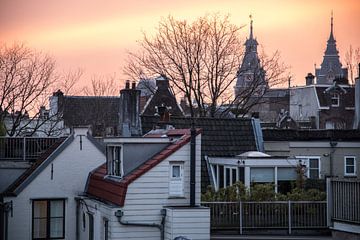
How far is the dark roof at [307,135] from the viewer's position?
118 feet

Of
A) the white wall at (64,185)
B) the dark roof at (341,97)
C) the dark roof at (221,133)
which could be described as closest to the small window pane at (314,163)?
the dark roof at (221,133)

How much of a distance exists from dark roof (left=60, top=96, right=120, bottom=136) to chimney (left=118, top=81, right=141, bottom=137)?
3188 cm

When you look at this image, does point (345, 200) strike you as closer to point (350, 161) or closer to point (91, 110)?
point (350, 161)

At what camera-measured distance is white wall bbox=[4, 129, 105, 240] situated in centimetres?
2619

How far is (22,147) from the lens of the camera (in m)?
30.6

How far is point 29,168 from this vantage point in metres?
28.1

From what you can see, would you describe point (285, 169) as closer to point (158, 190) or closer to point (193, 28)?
point (158, 190)

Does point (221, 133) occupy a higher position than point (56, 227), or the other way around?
point (221, 133)

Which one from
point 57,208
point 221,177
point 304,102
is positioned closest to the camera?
point 57,208

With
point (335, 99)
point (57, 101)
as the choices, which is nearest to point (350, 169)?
point (57, 101)

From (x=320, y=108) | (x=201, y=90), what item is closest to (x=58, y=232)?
(x=201, y=90)

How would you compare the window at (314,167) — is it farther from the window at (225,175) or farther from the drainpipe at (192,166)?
the drainpipe at (192,166)

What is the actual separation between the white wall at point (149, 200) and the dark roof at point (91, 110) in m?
40.9

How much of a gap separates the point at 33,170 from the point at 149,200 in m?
6.24
